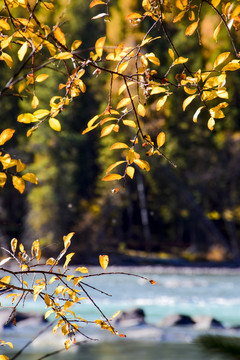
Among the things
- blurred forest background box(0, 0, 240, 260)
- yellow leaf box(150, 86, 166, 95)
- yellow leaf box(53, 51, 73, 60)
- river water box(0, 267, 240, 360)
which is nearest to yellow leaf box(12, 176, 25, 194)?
yellow leaf box(53, 51, 73, 60)

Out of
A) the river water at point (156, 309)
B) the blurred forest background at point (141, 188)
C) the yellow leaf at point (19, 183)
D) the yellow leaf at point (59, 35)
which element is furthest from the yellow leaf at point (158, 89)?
the blurred forest background at point (141, 188)

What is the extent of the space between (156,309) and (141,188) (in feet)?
42.7

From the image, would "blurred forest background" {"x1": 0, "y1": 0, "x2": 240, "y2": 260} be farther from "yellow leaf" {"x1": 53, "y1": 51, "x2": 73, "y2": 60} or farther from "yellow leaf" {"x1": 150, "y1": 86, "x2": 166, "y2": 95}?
"yellow leaf" {"x1": 53, "y1": 51, "x2": 73, "y2": 60}

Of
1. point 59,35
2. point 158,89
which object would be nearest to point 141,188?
point 158,89

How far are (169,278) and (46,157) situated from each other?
326 inches

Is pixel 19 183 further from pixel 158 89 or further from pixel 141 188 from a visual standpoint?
pixel 141 188

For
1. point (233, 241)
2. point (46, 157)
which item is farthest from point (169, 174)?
point (46, 157)

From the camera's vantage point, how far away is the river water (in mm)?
7082

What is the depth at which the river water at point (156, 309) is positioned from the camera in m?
7.08

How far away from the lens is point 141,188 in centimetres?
2341

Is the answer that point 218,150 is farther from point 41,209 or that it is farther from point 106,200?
point 41,209

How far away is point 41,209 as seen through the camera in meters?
20.8

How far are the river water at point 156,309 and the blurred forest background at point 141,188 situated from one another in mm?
3512

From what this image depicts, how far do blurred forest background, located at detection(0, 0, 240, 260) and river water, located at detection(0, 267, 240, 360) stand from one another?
3.51 m
